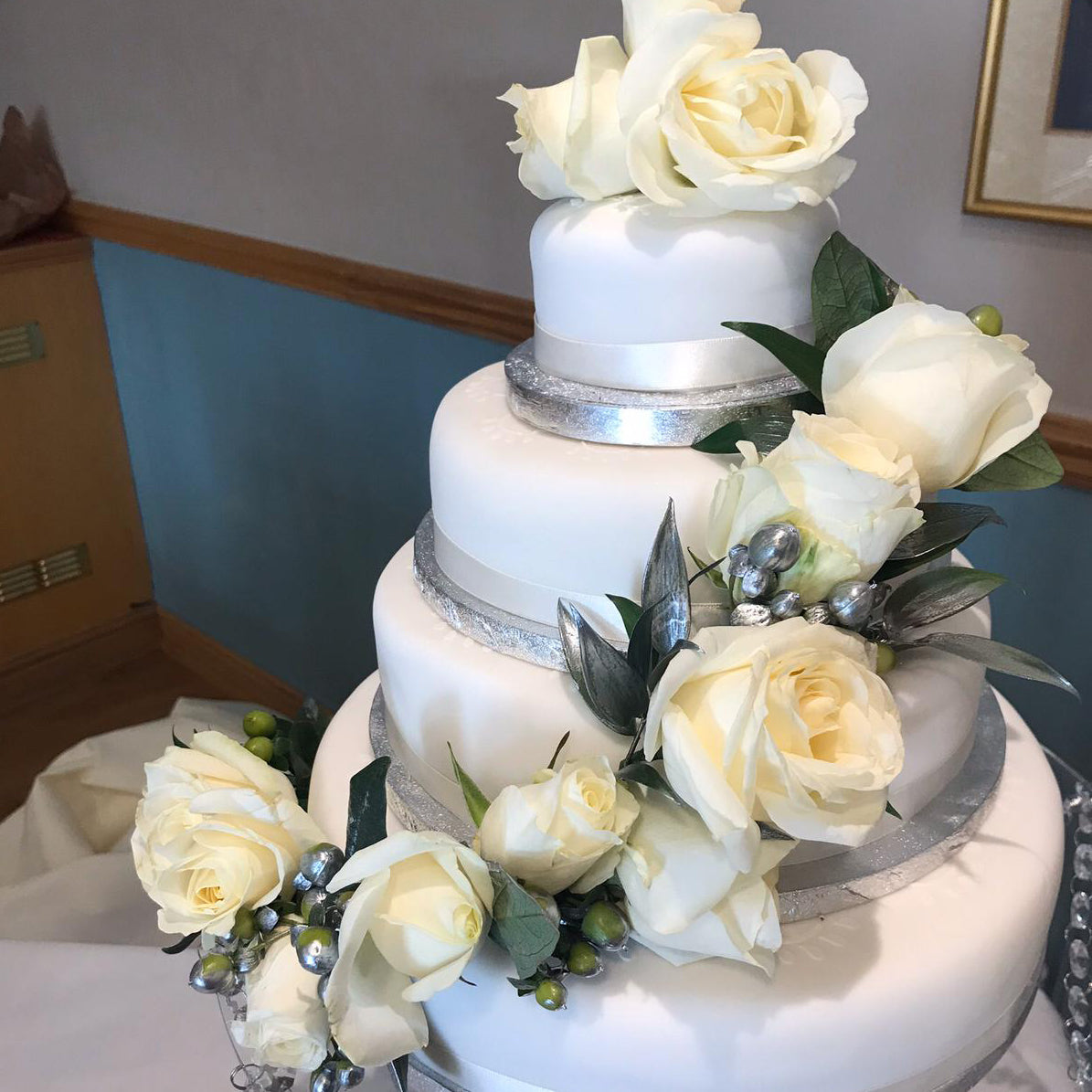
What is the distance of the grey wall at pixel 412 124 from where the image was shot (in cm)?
123

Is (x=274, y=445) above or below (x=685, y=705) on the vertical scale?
below

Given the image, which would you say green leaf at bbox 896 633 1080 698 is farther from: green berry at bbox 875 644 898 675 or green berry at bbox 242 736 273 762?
green berry at bbox 242 736 273 762

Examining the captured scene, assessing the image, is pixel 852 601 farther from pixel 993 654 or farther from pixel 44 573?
pixel 44 573

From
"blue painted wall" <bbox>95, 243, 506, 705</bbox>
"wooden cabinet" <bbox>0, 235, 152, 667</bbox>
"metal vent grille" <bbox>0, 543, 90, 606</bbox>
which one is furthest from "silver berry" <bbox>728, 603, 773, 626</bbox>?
"metal vent grille" <bbox>0, 543, 90, 606</bbox>

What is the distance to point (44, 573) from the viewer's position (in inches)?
113

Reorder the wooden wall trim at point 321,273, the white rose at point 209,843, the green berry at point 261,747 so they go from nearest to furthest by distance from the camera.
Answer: the white rose at point 209,843 → the green berry at point 261,747 → the wooden wall trim at point 321,273

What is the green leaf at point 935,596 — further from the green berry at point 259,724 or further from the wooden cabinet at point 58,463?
the wooden cabinet at point 58,463

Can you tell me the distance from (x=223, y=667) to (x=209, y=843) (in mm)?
2320

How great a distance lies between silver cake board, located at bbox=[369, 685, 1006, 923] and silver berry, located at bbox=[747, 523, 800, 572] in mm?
223

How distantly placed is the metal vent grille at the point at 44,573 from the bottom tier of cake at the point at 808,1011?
243 cm

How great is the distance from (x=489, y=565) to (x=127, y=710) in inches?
93.5

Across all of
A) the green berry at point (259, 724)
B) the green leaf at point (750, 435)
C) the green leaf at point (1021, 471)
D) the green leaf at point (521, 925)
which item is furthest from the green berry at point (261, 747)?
the green leaf at point (1021, 471)

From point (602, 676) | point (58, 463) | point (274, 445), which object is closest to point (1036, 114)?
point (602, 676)

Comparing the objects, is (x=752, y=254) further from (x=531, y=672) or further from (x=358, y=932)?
(x=358, y=932)
